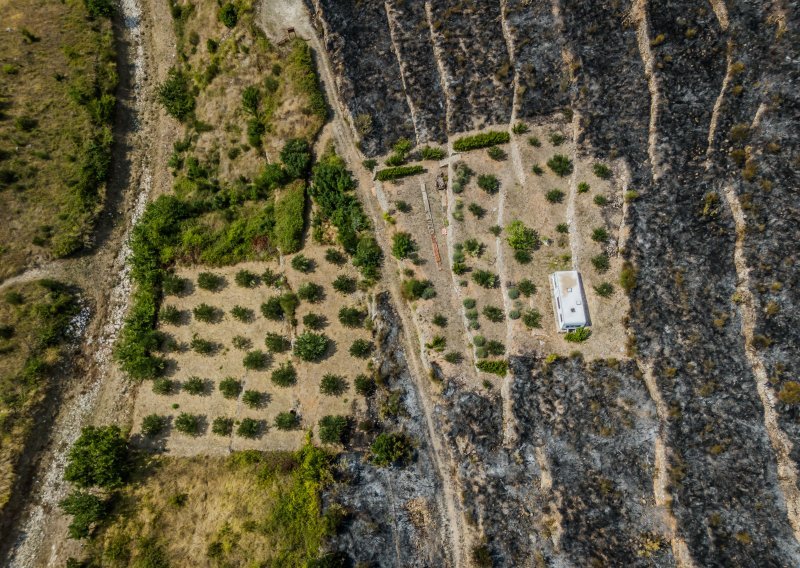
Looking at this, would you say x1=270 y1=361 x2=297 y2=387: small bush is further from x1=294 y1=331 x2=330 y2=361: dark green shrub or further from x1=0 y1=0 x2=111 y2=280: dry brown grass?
x1=0 y1=0 x2=111 y2=280: dry brown grass

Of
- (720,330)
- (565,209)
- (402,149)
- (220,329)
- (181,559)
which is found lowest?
(181,559)

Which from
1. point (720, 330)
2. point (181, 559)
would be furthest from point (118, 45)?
point (720, 330)

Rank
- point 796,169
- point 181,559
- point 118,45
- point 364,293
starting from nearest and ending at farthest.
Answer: point 796,169, point 181,559, point 364,293, point 118,45

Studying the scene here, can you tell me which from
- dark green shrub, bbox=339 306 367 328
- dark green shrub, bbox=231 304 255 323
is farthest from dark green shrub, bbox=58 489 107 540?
dark green shrub, bbox=339 306 367 328

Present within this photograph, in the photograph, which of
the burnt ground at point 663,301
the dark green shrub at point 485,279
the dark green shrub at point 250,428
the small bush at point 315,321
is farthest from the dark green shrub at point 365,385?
the dark green shrub at point 485,279

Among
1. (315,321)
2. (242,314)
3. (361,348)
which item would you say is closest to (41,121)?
(242,314)

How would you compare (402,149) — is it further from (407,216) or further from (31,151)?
(31,151)
